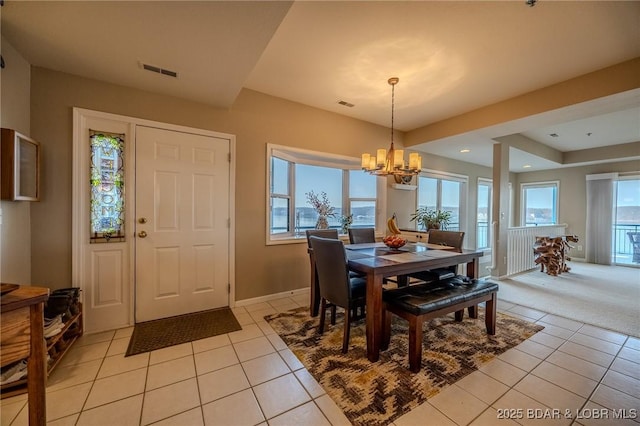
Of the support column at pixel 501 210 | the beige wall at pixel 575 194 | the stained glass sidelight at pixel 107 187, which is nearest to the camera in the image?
the stained glass sidelight at pixel 107 187

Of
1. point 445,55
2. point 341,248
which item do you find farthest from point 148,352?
point 445,55

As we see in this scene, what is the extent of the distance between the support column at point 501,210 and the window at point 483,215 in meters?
2.49

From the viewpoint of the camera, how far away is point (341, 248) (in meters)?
2.09

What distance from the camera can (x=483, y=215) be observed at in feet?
23.6

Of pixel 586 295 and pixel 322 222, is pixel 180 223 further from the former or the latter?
pixel 586 295

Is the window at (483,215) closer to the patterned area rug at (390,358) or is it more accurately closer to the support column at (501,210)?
the support column at (501,210)

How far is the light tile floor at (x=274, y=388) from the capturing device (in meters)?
1.51

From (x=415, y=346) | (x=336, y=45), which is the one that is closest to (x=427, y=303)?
(x=415, y=346)

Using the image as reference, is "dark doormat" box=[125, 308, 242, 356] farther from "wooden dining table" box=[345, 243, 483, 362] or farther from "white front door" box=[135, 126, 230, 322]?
"wooden dining table" box=[345, 243, 483, 362]

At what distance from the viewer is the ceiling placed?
1734mm

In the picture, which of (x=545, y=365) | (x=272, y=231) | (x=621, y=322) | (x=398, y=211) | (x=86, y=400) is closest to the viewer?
(x=86, y=400)

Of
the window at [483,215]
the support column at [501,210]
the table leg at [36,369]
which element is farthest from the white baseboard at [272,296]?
the window at [483,215]

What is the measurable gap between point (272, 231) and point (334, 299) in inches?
66.9

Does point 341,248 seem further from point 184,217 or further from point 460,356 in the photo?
point 184,217
